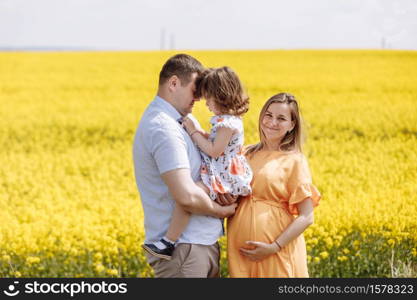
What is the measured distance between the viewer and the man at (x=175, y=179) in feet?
10.4

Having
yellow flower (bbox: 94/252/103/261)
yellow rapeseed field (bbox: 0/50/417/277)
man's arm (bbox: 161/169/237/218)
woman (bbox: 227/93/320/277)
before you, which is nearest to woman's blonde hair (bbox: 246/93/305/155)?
woman (bbox: 227/93/320/277)

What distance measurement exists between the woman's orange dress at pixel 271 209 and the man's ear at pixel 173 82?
1.84 feet

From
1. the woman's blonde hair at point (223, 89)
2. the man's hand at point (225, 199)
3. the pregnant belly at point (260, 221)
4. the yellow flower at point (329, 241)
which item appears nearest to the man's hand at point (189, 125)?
the woman's blonde hair at point (223, 89)

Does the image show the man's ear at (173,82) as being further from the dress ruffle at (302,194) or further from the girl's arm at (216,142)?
the dress ruffle at (302,194)

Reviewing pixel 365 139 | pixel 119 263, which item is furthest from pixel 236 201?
pixel 365 139

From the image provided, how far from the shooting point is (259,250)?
11.1 ft

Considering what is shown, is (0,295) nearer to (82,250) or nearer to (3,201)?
(82,250)

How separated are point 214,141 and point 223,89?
0.88 feet

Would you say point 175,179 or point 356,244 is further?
point 356,244

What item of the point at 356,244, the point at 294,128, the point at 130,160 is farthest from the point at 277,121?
the point at 130,160

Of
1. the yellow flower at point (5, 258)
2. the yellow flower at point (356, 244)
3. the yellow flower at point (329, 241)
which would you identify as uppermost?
the yellow flower at point (329, 241)

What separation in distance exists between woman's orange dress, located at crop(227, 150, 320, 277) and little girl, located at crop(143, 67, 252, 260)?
84 millimetres

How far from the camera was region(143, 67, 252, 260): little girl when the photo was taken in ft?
10.7

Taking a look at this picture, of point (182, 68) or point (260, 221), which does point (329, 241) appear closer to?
point (260, 221)
